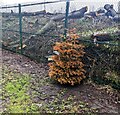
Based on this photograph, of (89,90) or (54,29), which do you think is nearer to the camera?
(89,90)

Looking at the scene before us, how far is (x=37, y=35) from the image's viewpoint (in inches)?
306

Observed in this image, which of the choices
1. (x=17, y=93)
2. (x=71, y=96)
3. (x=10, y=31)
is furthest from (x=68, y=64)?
(x=10, y=31)

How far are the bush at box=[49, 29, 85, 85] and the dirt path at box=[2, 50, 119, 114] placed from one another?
176 millimetres

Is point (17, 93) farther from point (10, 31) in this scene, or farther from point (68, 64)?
point (10, 31)

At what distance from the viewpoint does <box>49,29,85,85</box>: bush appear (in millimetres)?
5547

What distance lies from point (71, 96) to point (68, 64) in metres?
0.71

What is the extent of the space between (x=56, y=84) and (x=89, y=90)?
2.38 ft

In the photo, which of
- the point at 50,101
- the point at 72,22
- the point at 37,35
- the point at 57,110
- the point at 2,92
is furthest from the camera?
the point at 72,22

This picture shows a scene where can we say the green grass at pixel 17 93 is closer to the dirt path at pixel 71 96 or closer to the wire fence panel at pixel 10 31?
the dirt path at pixel 71 96

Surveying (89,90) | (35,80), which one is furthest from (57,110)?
(35,80)

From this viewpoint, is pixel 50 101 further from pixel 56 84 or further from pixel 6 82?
pixel 6 82

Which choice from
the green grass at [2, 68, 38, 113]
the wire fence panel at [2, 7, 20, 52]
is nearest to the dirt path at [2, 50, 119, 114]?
the green grass at [2, 68, 38, 113]

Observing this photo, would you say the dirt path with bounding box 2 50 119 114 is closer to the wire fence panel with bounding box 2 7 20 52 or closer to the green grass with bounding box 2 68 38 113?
the green grass with bounding box 2 68 38 113

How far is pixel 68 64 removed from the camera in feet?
18.1
